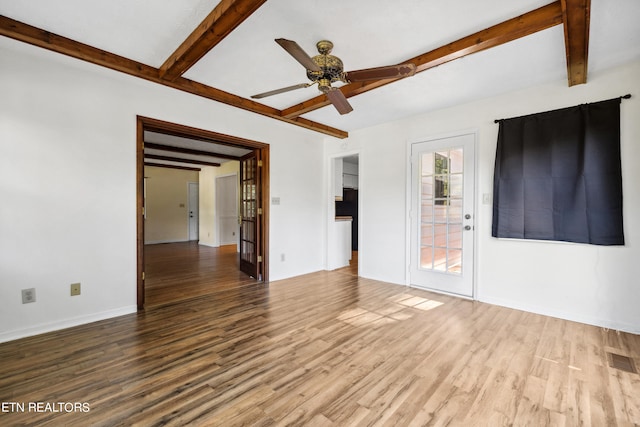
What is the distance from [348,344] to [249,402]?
96 centimetres

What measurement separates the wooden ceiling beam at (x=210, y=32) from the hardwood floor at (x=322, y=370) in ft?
7.87

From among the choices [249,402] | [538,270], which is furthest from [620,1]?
[249,402]

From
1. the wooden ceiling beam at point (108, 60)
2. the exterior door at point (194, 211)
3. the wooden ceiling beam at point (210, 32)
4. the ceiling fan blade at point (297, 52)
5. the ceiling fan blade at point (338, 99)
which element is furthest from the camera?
the exterior door at point (194, 211)

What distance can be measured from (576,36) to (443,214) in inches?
85.7

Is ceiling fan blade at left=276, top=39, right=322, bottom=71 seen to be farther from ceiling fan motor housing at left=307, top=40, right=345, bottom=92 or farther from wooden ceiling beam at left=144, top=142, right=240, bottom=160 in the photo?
wooden ceiling beam at left=144, top=142, right=240, bottom=160

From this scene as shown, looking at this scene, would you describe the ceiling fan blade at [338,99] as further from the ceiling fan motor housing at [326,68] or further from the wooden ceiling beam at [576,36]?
the wooden ceiling beam at [576,36]

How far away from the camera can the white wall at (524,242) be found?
2.62m

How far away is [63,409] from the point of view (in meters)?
1.61

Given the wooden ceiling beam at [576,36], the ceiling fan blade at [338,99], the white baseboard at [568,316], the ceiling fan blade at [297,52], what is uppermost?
the wooden ceiling beam at [576,36]

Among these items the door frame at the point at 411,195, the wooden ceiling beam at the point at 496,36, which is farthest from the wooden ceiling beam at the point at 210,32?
the door frame at the point at 411,195

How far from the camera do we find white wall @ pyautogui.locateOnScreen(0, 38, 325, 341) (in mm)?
2410

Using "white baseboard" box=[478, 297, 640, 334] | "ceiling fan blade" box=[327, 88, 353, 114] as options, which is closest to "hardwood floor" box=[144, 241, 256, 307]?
"ceiling fan blade" box=[327, 88, 353, 114]

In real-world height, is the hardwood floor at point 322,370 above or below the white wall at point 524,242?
below

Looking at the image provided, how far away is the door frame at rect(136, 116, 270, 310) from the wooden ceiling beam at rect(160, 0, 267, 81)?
71 centimetres
